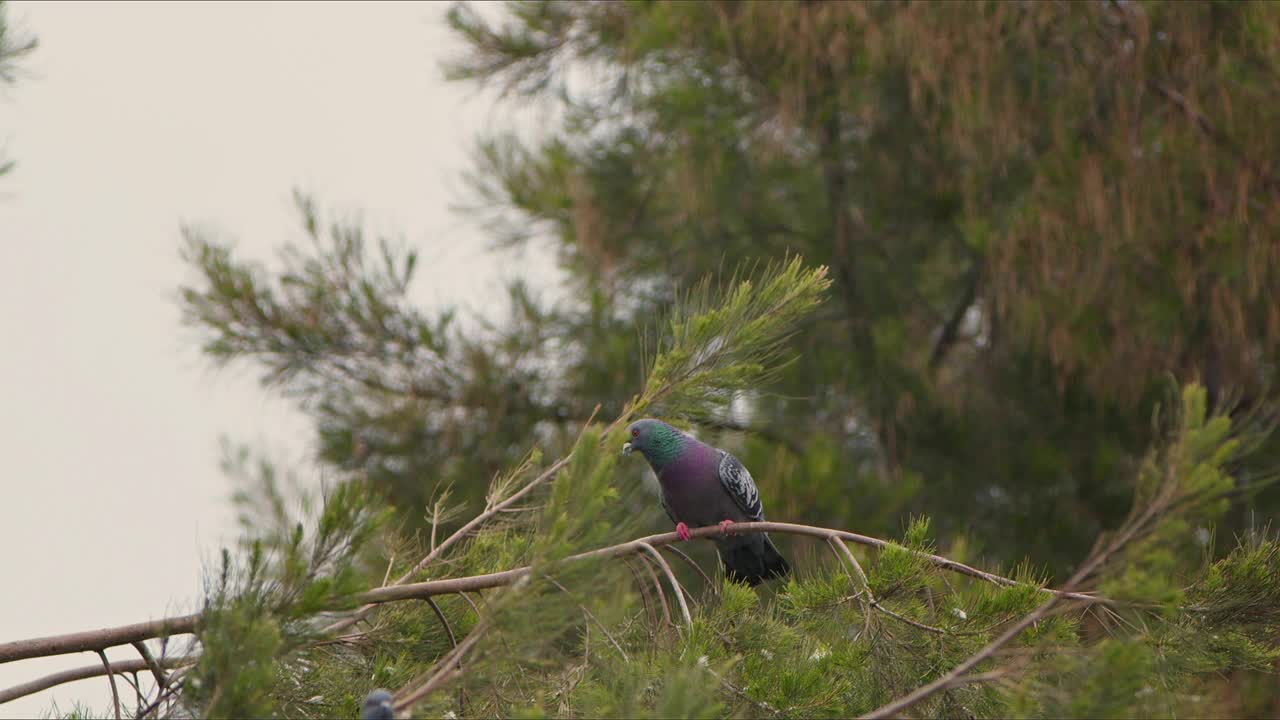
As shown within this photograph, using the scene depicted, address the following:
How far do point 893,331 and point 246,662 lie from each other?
5.98m

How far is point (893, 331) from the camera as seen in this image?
7145mm

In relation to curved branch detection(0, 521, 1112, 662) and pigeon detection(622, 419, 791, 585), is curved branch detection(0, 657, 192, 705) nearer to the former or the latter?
curved branch detection(0, 521, 1112, 662)

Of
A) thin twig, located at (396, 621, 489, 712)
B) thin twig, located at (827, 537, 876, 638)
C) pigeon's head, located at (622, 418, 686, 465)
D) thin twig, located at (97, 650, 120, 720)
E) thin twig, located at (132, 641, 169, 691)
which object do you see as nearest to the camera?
thin twig, located at (396, 621, 489, 712)

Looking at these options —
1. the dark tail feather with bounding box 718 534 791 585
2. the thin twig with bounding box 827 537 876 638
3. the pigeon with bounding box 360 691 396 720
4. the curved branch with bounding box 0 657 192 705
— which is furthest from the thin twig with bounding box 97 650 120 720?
the dark tail feather with bounding box 718 534 791 585

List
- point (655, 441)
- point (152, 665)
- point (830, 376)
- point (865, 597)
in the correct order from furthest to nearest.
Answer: point (830, 376) < point (655, 441) < point (865, 597) < point (152, 665)

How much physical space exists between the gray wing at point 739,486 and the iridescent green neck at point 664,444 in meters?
0.13

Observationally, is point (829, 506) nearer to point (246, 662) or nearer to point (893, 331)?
point (893, 331)

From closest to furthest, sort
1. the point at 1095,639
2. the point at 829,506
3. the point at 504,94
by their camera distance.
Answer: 1. the point at 1095,639
2. the point at 829,506
3. the point at 504,94

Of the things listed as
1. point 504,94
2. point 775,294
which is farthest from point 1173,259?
point 504,94

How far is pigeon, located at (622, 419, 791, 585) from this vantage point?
314 centimetres

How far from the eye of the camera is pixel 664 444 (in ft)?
10.3

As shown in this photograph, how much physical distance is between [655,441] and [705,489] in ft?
0.64

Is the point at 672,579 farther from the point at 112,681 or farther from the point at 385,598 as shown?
the point at 112,681

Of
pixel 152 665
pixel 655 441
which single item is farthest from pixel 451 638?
pixel 655 441
